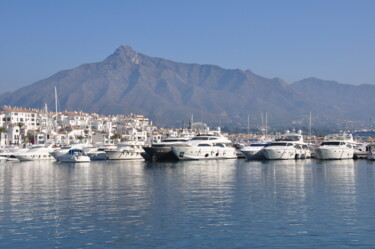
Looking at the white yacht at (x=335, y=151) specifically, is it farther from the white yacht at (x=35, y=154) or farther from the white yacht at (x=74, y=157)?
the white yacht at (x=35, y=154)

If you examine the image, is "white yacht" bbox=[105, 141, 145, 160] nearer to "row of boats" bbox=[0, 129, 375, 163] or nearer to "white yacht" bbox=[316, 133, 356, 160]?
"row of boats" bbox=[0, 129, 375, 163]

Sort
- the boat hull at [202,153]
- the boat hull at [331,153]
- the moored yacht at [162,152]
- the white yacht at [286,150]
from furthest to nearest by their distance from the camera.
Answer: the white yacht at [286,150], the moored yacht at [162,152], the boat hull at [331,153], the boat hull at [202,153]

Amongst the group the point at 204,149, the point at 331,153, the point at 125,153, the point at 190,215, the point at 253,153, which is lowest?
the point at 190,215

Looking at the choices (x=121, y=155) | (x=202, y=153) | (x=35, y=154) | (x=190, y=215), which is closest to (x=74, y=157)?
(x=121, y=155)

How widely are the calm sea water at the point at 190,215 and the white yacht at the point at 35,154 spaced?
2059 inches

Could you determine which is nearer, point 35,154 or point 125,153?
point 125,153

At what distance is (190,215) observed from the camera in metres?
27.7

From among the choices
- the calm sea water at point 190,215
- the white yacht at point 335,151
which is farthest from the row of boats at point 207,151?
the calm sea water at point 190,215

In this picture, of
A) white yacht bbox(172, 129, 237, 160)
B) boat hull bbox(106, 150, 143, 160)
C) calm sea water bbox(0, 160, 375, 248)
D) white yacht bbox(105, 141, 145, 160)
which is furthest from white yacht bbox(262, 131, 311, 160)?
calm sea water bbox(0, 160, 375, 248)

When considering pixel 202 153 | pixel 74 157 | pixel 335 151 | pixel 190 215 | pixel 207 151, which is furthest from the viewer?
pixel 74 157

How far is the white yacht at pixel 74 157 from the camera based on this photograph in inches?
3327

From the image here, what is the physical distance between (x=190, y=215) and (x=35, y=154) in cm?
7261

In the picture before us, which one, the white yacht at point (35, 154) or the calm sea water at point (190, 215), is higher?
the white yacht at point (35, 154)

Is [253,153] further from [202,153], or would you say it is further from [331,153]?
[331,153]
